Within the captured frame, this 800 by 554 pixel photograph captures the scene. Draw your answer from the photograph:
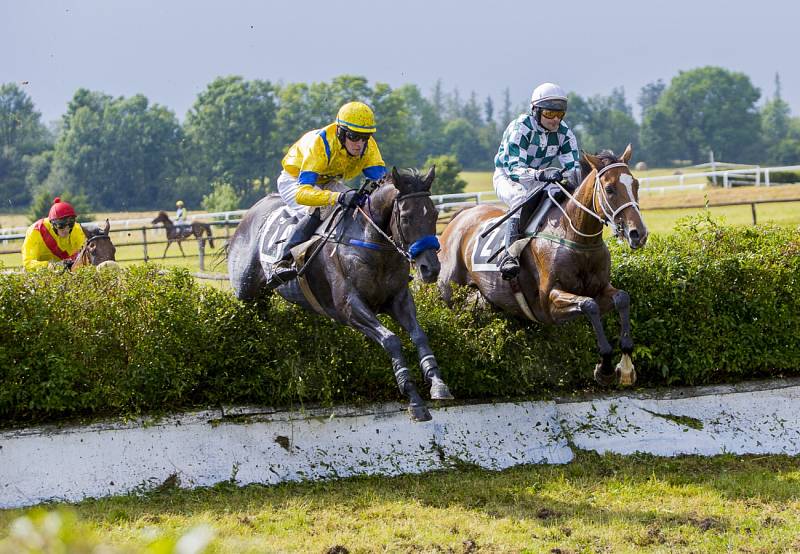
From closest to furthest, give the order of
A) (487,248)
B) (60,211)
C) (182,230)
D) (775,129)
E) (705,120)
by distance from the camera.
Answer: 1. (487,248)
2. (60,211)
3. (182,230)
4. (705,120)
5. (775,129)

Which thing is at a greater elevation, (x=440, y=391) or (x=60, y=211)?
(x=60, y=211)

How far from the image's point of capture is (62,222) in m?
10.8

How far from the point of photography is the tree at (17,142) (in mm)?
78062

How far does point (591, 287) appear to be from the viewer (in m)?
8.09

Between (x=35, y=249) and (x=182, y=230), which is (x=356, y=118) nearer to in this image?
(x=35, y=249)

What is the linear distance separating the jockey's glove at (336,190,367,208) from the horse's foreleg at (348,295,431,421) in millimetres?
738

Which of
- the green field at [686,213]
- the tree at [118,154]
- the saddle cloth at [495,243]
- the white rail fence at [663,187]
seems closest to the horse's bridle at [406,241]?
the saddle cloth at [495,243]

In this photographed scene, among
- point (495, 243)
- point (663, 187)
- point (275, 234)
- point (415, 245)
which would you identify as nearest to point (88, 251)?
point (275, 234)

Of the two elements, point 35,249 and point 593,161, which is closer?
point 593,161

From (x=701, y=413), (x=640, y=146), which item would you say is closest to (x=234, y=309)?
(x=701, y=413)

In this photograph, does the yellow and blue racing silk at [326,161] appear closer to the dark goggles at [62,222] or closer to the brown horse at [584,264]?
the brown horse at [584,264]

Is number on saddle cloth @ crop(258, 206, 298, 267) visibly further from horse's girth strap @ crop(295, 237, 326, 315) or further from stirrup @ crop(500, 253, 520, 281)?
stirrup @ crop(500, 253, 520, 281)

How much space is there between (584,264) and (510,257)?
2.23 ft

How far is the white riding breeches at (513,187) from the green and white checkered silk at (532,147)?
0.06 meters
